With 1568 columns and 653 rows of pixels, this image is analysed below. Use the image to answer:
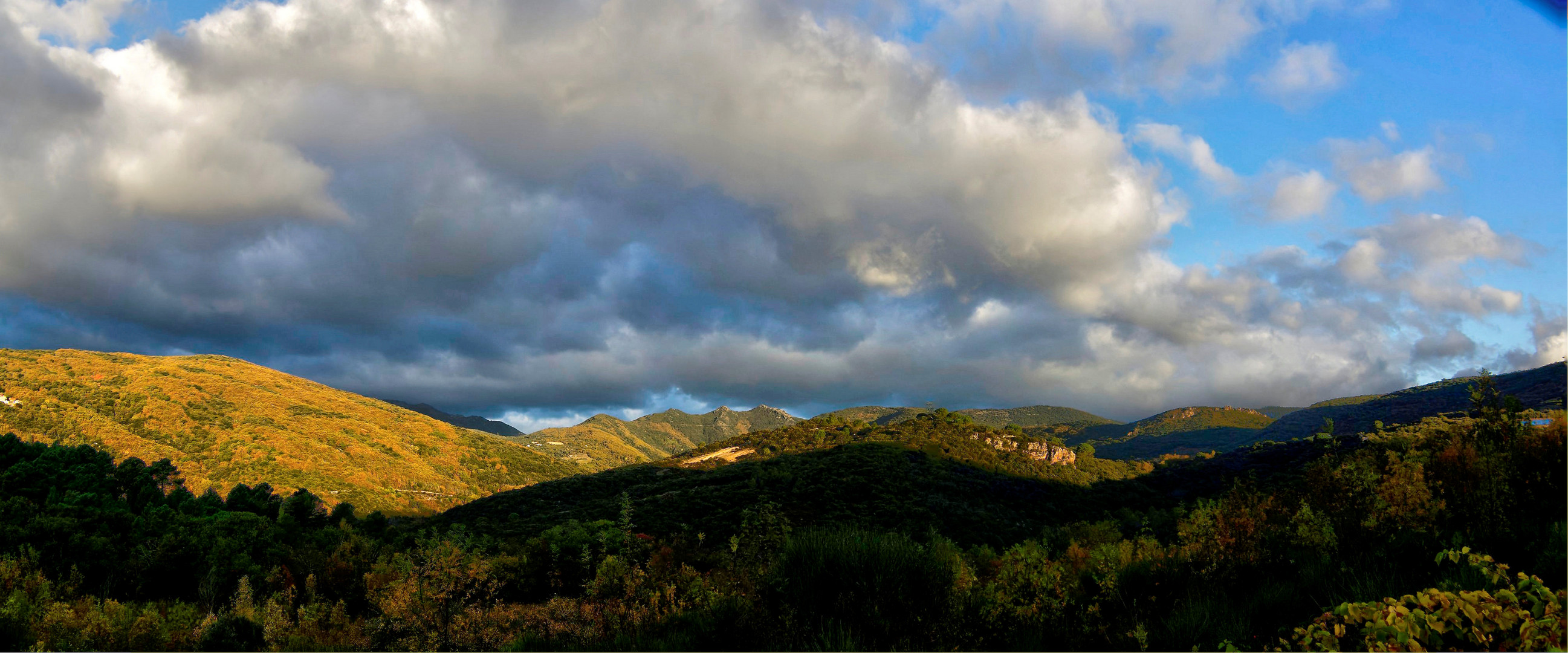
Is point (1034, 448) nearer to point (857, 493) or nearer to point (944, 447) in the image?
point (944, 447)

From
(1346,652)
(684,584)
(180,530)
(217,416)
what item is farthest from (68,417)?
(1346,652)

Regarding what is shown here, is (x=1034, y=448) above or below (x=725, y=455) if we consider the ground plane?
above

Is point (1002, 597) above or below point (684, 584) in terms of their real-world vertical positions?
above

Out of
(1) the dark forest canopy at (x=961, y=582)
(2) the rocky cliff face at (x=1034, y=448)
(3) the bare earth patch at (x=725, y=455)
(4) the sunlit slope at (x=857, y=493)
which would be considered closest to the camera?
(1) the dark forest canopy at (x=961, y=582)

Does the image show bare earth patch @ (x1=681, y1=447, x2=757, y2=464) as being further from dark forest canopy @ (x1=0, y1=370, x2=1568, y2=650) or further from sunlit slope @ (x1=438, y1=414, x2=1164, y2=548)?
dark forest canopy @ (x1=0, y1=370, x2=1568, y2=650)

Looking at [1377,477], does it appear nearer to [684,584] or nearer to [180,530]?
[684,584]

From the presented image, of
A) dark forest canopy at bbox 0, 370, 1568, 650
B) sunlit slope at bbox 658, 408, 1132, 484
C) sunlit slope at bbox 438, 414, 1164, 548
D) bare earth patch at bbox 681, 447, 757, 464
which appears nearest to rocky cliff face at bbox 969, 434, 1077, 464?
sunlit slope at bbox 658, 408, 1132, 484

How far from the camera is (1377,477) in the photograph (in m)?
10.3

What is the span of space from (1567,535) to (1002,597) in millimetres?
6172

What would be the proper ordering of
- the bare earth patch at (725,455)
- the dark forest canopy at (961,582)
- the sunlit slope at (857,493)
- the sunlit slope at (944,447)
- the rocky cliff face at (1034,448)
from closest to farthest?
the dark forest canopy at (961,582) < the sunlit slope at (857,493) < the sunlit slope at (944,447) < the rocky cliff face at (1034,448) < the bare earth patch at (725,455)

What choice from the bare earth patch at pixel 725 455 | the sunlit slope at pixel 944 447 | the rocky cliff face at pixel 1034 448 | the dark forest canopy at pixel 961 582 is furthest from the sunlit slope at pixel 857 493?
the dark forest canopy at pixel 961 582

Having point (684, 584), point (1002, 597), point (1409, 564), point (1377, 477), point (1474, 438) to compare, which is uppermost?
point (1474, 438)

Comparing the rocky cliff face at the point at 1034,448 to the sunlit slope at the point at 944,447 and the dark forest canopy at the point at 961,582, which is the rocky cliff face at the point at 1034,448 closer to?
the sunlit slope at the point at 944,447

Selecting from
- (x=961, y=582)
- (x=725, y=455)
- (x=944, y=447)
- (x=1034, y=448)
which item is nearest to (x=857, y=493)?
(x=944, y=447)
